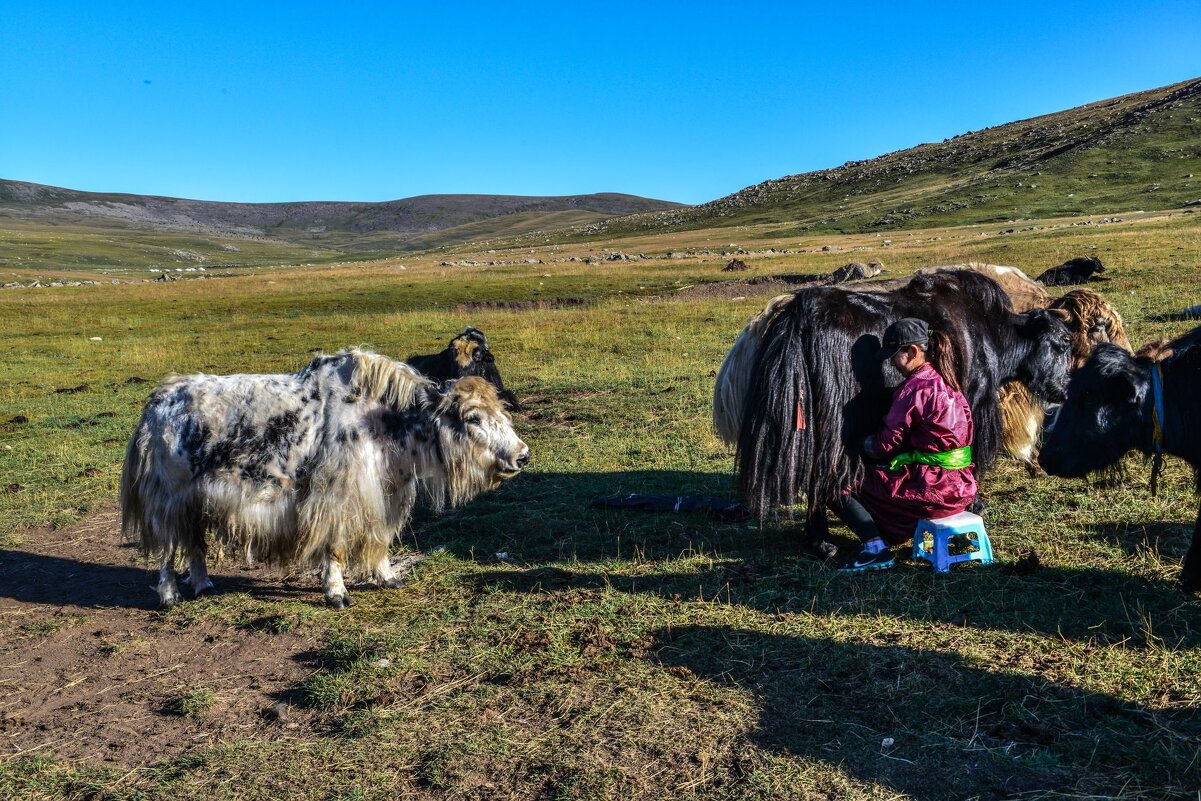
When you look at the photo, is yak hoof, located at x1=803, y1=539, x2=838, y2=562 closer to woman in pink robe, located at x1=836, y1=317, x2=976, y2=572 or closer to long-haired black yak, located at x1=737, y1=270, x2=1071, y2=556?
long-haired black yak, located at x1=737, y1=270, x2=1071, y2=556

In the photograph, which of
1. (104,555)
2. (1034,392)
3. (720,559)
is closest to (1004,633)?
(720,559)

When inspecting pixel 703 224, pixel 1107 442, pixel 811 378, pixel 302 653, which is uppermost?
pixel 703 224

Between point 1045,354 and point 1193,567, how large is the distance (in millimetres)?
2300

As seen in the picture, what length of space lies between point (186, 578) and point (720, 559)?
4048 mm

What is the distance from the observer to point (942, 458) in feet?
17.3

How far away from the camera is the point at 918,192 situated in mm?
90500

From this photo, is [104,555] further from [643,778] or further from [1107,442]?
[1107,442]

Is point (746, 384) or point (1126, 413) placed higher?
point (746, 384)

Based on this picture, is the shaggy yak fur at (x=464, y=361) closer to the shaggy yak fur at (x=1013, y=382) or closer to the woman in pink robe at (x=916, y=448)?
the shaggy yak fur at (x=1013, y=382)

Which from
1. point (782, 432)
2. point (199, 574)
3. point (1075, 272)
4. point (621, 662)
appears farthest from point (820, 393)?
point (1075, 272)

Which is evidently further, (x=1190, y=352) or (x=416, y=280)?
(x=416, y=280)

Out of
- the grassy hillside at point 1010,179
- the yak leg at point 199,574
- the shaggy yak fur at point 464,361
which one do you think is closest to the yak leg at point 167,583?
the yak leg at point 199,574

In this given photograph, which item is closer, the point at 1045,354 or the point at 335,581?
the point at 335,581

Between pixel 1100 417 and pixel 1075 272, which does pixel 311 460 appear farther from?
pixel 1075 272
